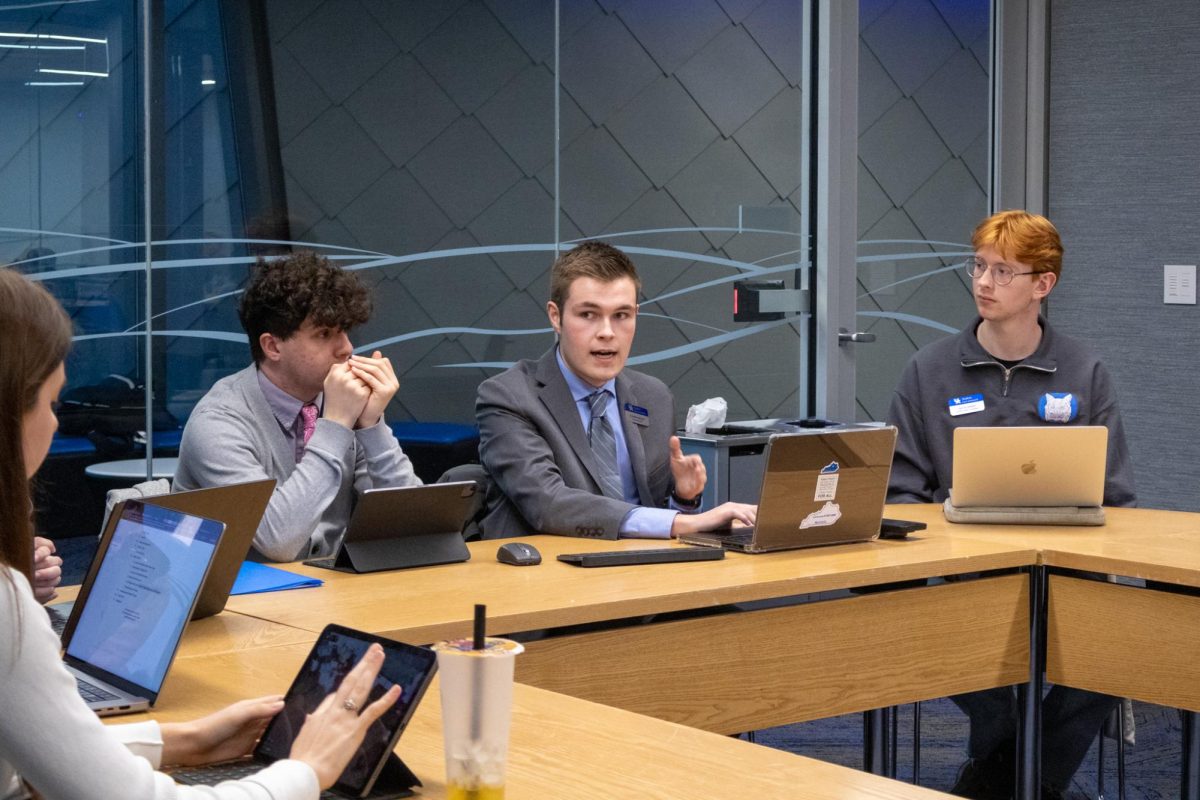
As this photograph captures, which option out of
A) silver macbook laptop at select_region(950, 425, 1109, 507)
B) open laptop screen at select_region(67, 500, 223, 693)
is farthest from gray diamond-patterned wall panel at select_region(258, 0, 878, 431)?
open laptop screen at select_region(67, 500, 223, 693)

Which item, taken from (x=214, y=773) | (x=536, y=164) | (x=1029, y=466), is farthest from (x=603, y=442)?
(x=214, y=773)

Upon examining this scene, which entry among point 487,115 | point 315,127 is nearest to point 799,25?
point 487,115

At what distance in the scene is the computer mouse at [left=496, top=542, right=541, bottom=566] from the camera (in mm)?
2771

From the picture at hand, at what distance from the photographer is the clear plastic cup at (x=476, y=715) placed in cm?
125

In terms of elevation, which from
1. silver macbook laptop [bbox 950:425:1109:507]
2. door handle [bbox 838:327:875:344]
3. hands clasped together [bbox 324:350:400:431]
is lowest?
silver macbook laptop [bbox 950:425:1109:507]

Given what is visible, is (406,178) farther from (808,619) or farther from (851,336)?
(808,619)

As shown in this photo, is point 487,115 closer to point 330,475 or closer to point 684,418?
point 684,418

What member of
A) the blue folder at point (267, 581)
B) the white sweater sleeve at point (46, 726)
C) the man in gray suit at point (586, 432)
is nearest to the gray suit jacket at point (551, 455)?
the man in gray suit at point (586, 432)

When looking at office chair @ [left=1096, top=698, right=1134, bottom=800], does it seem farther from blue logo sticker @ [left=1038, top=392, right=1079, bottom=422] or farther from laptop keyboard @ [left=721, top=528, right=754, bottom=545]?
laptop keyboard @ [left=721, top=528, right=754, bottom=545]

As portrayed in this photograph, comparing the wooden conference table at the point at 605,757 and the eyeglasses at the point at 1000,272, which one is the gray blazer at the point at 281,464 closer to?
the wooden conference table at the point at 605,757

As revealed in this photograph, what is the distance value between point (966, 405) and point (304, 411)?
65.3 inches

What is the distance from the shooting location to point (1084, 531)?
326 cm

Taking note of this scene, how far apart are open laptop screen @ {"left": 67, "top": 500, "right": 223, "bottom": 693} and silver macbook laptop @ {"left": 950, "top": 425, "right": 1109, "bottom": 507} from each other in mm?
1876

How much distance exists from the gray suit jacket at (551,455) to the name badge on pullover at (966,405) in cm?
76
